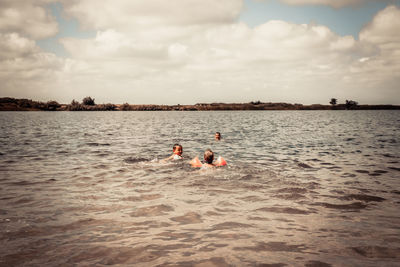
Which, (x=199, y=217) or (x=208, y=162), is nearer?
(x=199, y=217)

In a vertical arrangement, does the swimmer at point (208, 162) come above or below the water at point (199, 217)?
above

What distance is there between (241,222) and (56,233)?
5.11 metres

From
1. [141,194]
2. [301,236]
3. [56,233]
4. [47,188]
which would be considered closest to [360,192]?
[301,236]

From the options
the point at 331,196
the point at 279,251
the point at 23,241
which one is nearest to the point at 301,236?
the point at 279,251

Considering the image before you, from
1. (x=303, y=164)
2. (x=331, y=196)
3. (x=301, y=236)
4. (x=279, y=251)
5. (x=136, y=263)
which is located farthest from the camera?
(x=303, y=164)

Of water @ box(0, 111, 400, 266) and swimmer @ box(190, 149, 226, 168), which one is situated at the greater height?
swimmer @ box(190, 149, 226, 168)

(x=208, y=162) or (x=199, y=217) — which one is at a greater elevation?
(x=208, y=162)

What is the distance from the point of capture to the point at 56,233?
6582 millimetres

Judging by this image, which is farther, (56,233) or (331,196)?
(331,196)

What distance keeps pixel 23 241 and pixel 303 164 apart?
50.4 ft

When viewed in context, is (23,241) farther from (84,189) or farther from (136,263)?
(84,189)

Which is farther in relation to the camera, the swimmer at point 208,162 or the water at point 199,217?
the swimmer at point 208,162

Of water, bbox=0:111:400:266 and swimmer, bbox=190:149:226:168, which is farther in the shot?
swimmer, bbox=190:149:226:168

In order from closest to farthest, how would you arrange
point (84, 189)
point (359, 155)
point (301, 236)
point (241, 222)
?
1. point (301, 236)
2. point (241, 222)
3. point (84, 189)
4. point (359, 155)
